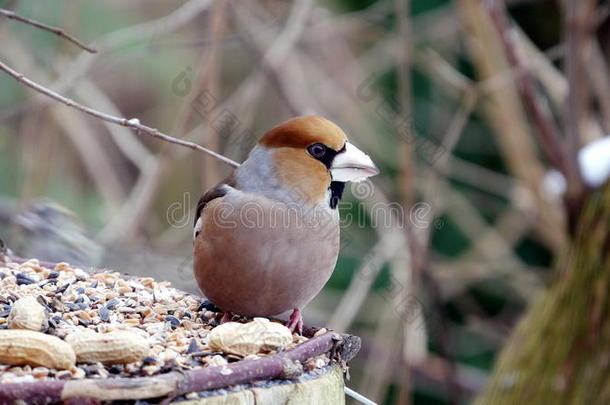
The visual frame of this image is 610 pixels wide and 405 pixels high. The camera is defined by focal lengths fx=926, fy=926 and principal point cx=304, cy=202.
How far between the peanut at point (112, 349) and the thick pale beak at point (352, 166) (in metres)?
0.86

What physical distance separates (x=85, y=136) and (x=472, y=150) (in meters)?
2.45

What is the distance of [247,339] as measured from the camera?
1851 mm

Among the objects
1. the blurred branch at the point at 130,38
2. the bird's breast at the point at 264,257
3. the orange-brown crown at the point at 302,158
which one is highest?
the blurred branch at the point at 130,38

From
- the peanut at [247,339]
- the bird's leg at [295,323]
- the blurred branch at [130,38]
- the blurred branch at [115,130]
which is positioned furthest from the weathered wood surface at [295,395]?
the blurred branch at [115,130]

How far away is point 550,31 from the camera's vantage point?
589 cm

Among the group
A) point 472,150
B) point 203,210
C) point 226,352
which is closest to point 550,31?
point 472,150

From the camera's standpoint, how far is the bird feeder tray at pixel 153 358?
153 cm

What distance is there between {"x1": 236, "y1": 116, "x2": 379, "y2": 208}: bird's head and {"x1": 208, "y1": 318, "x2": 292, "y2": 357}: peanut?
2.03 ft

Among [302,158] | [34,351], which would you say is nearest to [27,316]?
[34,351]

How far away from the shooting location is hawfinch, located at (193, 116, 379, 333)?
233 cm

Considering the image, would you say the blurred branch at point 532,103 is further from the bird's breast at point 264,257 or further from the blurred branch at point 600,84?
the bird's breast at point 264,257

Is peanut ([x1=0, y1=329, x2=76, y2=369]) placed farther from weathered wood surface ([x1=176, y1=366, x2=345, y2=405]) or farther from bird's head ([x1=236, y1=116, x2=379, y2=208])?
bird's head ([x1=236, y1=116, x2=379, y2=208])

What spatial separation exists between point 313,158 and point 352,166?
0.38ft

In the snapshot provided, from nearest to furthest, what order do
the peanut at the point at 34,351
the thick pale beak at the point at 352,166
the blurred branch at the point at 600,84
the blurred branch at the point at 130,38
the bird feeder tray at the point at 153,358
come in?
the bird feeder tray at the point at 153,358, the peanut at the point at 34,351, the thick pale beak at the point at 352,166, the blurred branch at the point at 130,38, the blurred branch at the point at 600,84
